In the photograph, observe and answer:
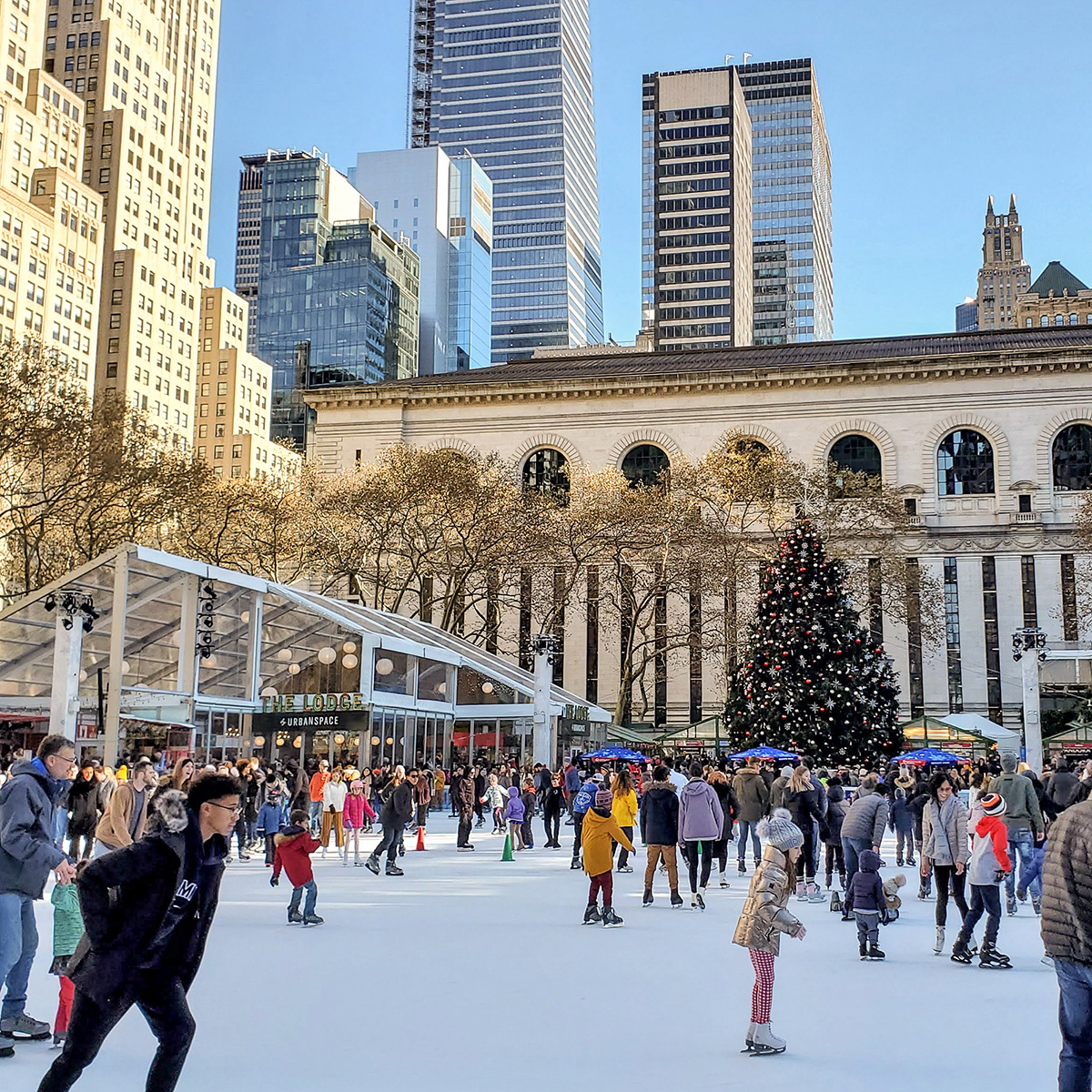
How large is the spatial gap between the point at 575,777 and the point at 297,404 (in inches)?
4867

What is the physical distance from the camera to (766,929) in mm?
7348

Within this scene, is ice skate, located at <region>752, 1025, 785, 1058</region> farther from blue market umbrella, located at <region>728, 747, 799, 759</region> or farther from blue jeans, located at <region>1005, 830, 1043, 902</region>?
blue market umbrella, located at <region>728, 747, 799, 759</region>

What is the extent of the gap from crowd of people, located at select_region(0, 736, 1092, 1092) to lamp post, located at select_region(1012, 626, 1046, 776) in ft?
40.1

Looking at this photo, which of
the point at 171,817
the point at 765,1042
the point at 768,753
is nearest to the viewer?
the point at 171,817

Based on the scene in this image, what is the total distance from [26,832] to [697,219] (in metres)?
153

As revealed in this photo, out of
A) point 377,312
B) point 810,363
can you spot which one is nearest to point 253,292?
point 377,312

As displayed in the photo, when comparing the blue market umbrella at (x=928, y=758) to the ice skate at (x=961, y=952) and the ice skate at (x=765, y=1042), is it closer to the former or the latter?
the ice skate at (x=961, y=952)

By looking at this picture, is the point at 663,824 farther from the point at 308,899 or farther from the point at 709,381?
the point at 709,381

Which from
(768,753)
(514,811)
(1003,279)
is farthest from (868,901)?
(1003,279)

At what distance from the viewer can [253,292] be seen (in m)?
183

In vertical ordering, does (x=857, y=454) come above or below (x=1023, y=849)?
above

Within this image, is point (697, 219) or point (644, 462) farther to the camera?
point (697, 219)

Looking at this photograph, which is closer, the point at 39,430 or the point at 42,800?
the point at 42,800

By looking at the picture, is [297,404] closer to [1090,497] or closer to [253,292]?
[253,292]
